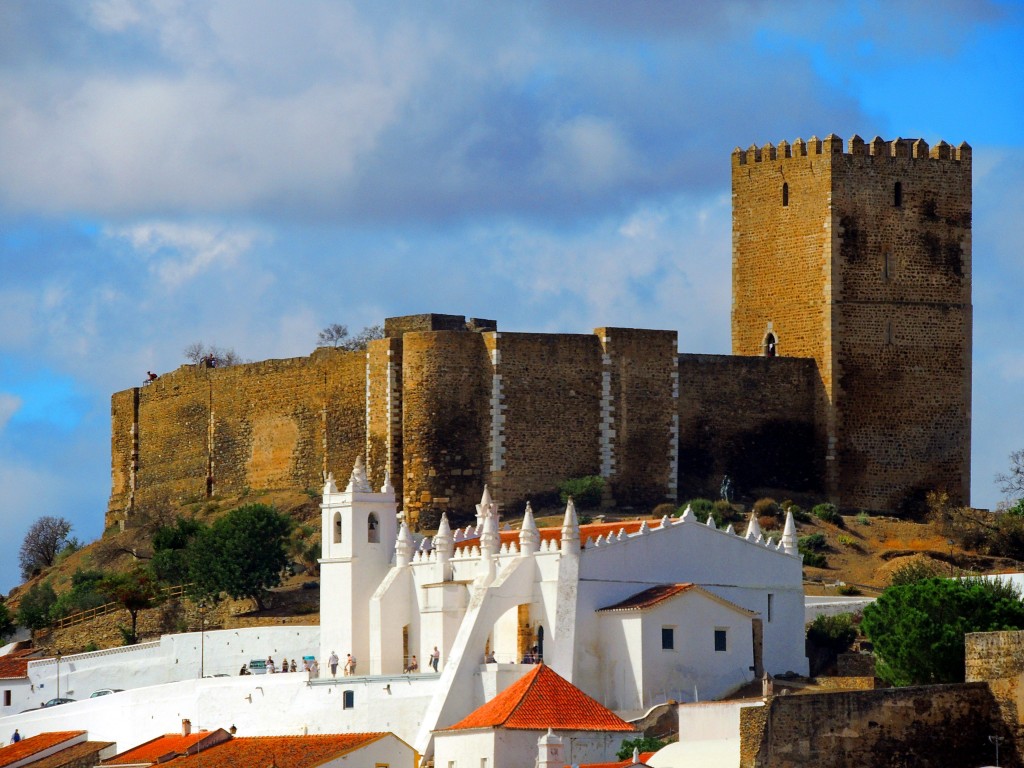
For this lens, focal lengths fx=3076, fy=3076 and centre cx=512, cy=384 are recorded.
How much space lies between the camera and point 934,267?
70.8 m

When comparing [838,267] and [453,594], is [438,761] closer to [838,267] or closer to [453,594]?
[453,594]

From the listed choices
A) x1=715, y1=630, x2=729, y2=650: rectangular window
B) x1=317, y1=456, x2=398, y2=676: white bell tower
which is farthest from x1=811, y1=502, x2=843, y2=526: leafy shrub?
x1=715, y1=630, x2=729, y2=650: rectangular window

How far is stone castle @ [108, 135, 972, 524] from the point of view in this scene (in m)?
67.5

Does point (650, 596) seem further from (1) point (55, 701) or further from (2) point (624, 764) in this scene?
(1) point (55, 701)

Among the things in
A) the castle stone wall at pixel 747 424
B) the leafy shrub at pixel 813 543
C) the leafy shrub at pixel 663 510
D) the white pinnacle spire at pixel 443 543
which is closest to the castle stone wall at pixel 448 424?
the leafy shrub at pixel 663 510

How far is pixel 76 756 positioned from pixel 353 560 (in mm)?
6550

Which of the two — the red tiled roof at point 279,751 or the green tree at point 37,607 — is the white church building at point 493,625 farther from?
the green tree at point 37,607

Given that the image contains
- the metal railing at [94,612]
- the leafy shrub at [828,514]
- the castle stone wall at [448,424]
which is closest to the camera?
the castle stone wall at [448,424]

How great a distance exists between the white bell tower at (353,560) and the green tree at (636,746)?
394 inches

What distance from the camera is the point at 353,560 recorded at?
196ft

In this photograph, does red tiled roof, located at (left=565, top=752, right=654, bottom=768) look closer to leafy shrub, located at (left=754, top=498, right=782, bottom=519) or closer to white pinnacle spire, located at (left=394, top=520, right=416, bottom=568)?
white pinnacle spire, located at (left=394, top=520, right=416, bottom=568)

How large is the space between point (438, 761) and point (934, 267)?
24281 millimetres

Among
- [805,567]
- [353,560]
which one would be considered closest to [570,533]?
[353,560]

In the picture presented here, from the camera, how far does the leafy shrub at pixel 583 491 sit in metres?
66.8
